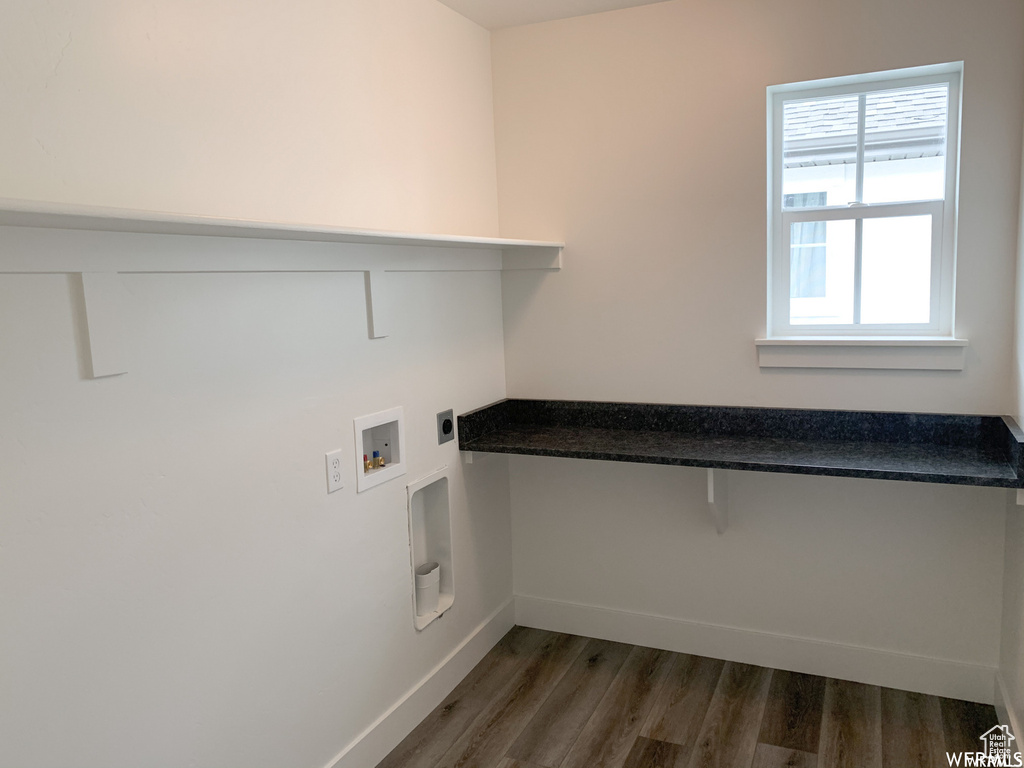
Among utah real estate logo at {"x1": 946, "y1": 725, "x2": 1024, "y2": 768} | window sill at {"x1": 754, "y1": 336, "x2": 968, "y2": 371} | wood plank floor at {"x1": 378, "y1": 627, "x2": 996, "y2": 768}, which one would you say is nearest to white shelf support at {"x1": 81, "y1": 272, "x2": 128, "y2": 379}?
wood plank floor at {"x1": 378, "y1": 627, "x2": 996, "y2": 768}

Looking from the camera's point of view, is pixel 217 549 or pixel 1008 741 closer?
pixel 217 549

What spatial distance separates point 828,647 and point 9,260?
2.77 meters

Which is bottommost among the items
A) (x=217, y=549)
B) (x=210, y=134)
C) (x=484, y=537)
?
(x=484, y=537)

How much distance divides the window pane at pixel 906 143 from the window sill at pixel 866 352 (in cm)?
50

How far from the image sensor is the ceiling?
2723 mm

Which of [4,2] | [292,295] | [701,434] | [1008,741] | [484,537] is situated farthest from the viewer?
[484,537]

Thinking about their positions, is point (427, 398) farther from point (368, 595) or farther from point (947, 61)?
point (947, 61)

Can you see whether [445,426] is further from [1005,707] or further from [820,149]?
[1005,707]

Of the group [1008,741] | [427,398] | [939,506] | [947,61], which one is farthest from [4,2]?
[1008,741]

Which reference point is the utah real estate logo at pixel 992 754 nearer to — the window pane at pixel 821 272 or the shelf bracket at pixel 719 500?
the shelf bracket at pixel 719 500

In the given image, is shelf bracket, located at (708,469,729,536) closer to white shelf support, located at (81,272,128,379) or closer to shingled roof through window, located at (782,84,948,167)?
shingled roof through window, located at (782,84,948,167)

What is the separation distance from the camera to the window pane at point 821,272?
8.95 feet

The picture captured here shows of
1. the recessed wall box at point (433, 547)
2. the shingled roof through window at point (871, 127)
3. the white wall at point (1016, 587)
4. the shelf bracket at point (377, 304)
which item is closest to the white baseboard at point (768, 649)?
the white wall at point (1016, 587)

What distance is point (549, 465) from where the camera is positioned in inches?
127
